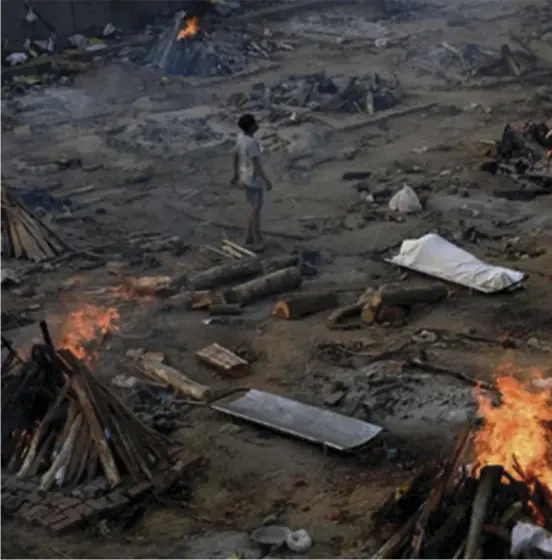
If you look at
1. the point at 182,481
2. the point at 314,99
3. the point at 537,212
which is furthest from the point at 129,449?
the point at 314,99

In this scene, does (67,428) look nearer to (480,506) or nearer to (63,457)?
(63,457)

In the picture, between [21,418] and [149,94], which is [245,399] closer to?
[21,418]

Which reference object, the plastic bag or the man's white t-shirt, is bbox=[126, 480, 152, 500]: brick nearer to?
the plastic bag

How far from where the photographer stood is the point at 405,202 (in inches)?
621

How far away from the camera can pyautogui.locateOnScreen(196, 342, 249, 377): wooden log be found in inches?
430

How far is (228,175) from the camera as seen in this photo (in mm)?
17750

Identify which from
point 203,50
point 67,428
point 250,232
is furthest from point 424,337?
point 203,50

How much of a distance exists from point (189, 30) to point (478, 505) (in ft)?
67.7

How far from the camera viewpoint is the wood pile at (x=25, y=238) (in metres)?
14.2

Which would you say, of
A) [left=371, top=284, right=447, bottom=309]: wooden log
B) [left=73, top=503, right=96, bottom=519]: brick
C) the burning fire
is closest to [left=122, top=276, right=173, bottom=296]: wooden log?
[left=371, top=284, right=447, bottom=309]: wooden log

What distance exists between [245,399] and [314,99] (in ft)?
41.4

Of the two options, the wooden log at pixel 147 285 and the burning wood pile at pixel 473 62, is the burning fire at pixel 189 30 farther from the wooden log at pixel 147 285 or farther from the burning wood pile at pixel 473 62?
the wooden log at pixel 147 285

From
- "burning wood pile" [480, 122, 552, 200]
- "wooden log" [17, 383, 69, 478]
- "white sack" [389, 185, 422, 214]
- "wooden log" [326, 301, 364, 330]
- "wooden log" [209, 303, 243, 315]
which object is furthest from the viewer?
"burning wood pile" [480, 122, 552, 200]

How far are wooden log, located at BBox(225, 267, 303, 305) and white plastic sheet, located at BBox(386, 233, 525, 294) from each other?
4.56ft
